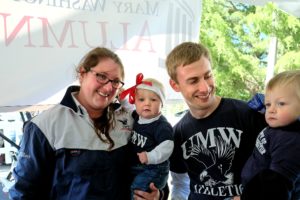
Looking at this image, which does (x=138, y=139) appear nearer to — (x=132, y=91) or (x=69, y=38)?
(x=132, y=91)

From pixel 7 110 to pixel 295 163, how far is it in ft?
4.26

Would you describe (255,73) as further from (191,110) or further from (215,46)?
(191,110)

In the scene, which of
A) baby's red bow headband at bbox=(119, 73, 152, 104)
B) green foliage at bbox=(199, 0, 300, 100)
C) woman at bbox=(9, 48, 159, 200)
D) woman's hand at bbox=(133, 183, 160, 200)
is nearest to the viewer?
woman at bbox=(9, 48, 159, 200)

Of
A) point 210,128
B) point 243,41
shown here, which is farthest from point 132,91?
point 243,41

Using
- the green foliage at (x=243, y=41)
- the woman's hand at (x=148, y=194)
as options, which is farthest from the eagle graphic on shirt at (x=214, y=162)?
the green foliage at (x=243, y=41)

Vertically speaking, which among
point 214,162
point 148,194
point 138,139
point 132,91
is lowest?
point 148,194

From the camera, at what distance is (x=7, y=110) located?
181 cm

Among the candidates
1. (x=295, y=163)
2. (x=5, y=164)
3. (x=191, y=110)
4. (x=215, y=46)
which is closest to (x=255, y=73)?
(x=215, y=46)

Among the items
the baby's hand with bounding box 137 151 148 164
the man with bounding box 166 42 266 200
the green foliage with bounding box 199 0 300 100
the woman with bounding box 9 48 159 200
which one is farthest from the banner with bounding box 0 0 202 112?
the green foliage with bounding box 199 0 300 100

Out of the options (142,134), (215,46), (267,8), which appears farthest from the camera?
(215,46)

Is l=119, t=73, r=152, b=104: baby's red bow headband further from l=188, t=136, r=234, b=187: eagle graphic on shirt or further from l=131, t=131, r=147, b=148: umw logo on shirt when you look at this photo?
l=188, t=136, r=234, b=187: eagle graphic on shirt

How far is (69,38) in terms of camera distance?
1.99 meters

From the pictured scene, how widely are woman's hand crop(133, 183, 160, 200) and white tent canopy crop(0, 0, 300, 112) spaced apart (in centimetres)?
69

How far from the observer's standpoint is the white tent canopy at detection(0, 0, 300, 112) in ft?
5.94
